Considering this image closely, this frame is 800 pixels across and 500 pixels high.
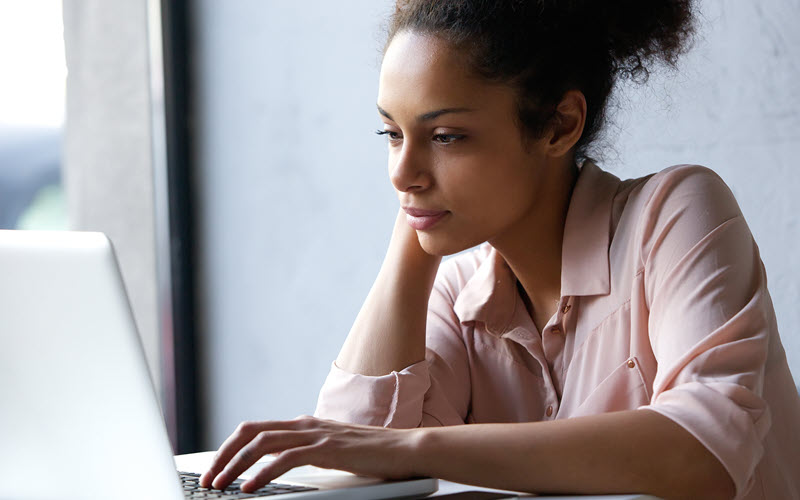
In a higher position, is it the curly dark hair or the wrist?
the curly dark hair

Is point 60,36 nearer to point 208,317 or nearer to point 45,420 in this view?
point 208,317

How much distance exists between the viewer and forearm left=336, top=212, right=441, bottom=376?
125 centimetres

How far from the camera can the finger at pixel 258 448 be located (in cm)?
81

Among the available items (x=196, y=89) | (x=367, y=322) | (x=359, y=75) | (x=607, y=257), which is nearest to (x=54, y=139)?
(x=196, y=89)

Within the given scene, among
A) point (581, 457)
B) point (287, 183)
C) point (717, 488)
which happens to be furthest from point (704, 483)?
point (287, 183)

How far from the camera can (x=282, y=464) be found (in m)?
0.79

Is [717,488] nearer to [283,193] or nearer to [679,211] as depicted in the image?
[679,211]

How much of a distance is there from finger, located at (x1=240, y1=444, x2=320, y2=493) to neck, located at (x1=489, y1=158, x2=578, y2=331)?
54cm

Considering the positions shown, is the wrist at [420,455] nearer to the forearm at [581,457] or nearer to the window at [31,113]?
the forearm at [581,457]

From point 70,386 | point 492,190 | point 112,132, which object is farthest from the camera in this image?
point 112,132

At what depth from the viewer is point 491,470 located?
32.6 inches

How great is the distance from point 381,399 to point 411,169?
297 mm

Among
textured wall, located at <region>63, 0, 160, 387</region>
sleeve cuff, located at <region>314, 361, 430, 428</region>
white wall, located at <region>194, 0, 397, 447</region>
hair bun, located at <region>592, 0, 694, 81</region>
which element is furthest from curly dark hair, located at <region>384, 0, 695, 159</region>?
textured wall, located at <region>63, 0, 160, 387</region>

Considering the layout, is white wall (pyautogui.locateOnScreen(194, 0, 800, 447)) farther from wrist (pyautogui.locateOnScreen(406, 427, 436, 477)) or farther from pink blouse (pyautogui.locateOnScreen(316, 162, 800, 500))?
wrist (pyautogui.locateOnScreen(406, 427, 436, 477))
